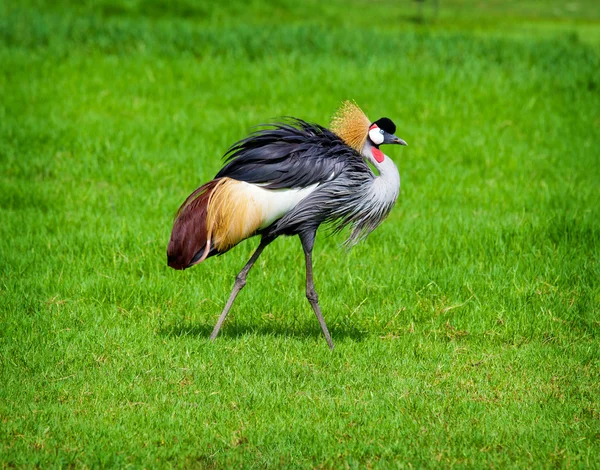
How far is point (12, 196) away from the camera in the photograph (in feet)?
29.3

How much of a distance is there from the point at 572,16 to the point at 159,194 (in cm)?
2236

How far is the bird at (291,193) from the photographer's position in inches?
223

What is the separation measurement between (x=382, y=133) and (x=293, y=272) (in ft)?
5.99

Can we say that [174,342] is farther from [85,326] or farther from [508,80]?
[508,80]

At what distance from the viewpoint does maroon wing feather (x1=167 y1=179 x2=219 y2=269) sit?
18.6 feet

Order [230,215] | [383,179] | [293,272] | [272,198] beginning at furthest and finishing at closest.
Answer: [293,272], [383,179], [272,198], [230,215]

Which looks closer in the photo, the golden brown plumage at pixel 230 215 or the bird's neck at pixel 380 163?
the golden brown plumage at pixel 230 215

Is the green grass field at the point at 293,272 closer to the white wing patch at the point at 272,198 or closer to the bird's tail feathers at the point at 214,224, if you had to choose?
the bird's tail feathers at the point at 214,224

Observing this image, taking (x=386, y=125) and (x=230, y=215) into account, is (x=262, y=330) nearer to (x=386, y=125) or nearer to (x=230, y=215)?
(x=230, y=215)

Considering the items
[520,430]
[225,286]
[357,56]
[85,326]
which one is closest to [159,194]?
[225,286]

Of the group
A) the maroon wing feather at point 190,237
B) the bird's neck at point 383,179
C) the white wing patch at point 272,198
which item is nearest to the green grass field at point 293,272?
the maroon wing feather at point 190,237

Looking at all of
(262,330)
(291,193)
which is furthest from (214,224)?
(262,330)

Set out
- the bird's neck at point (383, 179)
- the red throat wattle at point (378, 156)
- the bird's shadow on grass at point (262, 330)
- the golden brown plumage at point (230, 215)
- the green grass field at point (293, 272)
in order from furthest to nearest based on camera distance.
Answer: the bird's shadow on grass at point (262, 330) → the red throat wattle at point (378, 156) → the bird's neck at point (383, 179) → the golden brown plumage at point (230, 215) → the green grass field at point (293, 272)

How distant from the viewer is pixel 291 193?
5.77 m
